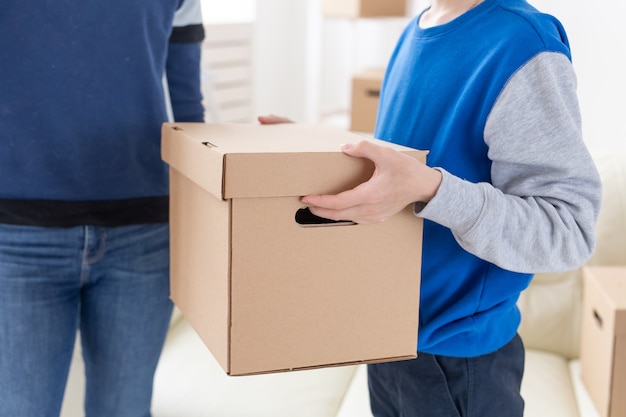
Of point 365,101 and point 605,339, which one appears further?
point 365,101

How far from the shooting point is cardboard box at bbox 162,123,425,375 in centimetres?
83

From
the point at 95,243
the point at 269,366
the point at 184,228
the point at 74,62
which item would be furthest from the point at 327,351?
the point at 74,62

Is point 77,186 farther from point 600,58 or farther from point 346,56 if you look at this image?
point 346,56

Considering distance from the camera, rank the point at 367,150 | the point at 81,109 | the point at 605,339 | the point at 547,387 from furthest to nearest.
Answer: the point at 547,387
the point at 605,339
the point at 81,109
the point at 367,150

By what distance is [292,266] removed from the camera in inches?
33.7

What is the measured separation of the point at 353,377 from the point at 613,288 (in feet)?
2.17

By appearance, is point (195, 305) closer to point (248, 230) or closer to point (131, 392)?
point (248, 230)

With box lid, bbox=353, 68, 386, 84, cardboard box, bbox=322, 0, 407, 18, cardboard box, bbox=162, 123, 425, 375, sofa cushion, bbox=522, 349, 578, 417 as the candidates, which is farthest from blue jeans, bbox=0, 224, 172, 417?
cardboard box, bbox=322, 0, 407, 18

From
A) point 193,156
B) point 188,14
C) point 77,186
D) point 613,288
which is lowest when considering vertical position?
point 613,288

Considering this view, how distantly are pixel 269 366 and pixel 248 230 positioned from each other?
6.3 inches

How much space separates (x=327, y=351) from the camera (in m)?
0.89

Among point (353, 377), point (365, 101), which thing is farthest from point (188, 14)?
point (365, 101)

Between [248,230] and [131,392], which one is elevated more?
[248,230]

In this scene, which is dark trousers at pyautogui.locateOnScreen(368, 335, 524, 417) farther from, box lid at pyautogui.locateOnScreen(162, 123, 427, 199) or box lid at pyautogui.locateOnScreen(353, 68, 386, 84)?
box lid at pyautogui.locateOnScreen(353, 68, 386, 84)
